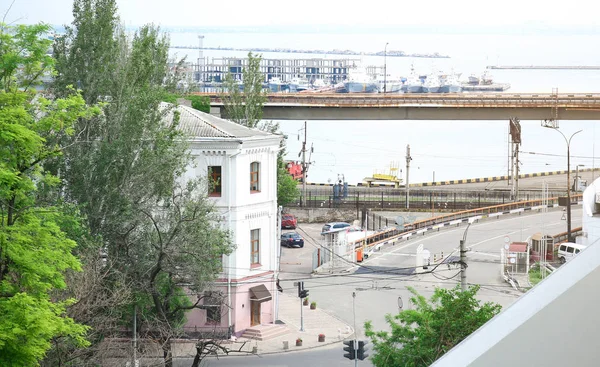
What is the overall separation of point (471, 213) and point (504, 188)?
29.7ft

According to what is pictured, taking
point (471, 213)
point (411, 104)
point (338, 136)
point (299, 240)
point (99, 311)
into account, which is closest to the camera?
point (99, 311)

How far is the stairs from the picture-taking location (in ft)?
73.8

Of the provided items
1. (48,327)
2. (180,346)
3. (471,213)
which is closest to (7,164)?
(48,327)

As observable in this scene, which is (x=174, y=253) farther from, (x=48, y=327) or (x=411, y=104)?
(x=411, y=104)

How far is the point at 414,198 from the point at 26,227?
35.1m

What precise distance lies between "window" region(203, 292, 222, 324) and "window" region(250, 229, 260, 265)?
1662mm

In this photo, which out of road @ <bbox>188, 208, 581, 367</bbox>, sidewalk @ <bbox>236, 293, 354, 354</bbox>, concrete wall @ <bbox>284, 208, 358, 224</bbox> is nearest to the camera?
road @ <bbox>188, 208, 581, 367</bbox>

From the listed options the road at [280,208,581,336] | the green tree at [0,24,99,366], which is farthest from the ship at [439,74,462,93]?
the green tree at [0,24,99,366]

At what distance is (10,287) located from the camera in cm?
1238

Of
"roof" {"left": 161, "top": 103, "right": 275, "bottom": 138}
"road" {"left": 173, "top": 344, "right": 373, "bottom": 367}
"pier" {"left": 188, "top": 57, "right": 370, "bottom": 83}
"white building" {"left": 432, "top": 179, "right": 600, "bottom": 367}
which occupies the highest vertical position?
"pier" {"left": 188, "top": 57, "right": 370, "bottom": 83}

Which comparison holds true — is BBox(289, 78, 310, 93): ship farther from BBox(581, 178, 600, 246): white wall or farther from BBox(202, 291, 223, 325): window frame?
BBox(202, 291, 223, 325): window frame

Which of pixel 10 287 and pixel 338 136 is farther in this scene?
pixel 338 136

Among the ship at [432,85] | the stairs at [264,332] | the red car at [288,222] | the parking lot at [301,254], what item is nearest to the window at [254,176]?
the stairs at [264,332]

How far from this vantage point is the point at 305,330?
2309 cm
